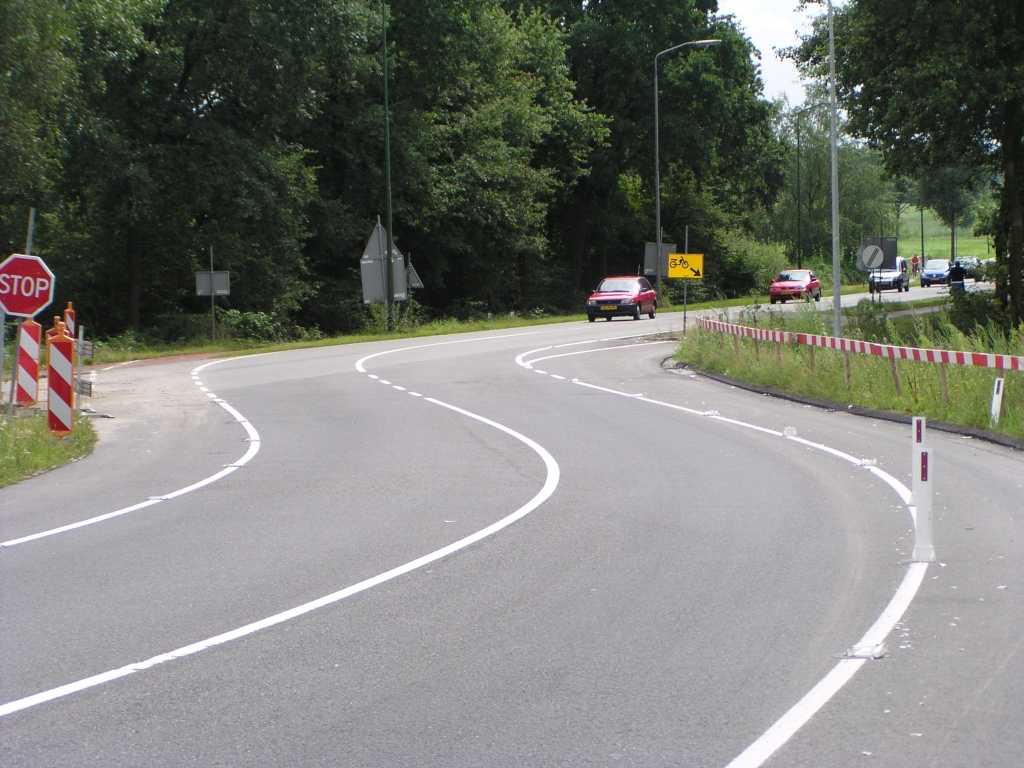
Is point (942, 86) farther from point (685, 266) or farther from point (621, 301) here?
point (621, 301)

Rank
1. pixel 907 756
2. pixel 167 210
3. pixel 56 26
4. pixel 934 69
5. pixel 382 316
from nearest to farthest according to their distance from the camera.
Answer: pixel 907 756, pixel 934 69, pixel 56 26, pixel 167 210, pixel 382 316

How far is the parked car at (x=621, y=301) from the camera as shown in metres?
45.2

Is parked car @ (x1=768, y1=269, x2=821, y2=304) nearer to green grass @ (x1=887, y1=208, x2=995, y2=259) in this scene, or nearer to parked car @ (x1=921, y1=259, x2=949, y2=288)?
parked car @ (x1=921, y1=259, x2=949, y2=288)

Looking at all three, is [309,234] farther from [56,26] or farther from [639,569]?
[639,569]

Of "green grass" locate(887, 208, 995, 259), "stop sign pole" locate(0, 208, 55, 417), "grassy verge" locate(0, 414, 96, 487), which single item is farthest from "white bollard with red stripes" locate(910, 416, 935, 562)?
"green grass" locate(887, 208, 995, 259)

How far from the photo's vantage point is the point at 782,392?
20781 mm

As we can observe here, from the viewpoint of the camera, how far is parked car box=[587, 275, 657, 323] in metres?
45.2

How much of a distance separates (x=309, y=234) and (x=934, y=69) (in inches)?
888

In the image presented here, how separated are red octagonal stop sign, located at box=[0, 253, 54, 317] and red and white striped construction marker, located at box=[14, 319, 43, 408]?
31.9 inches

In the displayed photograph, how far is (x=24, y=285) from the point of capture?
1567 cm

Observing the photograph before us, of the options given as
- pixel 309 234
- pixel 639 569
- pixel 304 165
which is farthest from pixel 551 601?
pixel 304 165

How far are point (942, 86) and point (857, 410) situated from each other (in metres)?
12.2

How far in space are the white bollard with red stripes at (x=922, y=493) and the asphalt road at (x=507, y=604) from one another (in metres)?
0.17

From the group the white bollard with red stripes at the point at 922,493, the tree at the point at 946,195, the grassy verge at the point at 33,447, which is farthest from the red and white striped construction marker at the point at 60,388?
the tree at the point at 946,195
